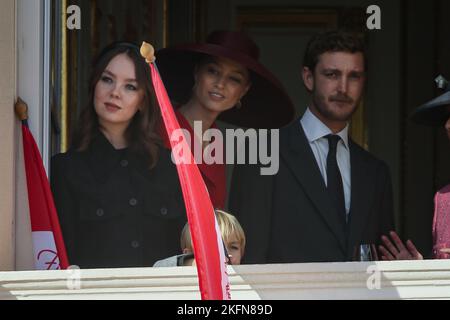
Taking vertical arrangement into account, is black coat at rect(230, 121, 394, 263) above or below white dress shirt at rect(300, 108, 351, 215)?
below

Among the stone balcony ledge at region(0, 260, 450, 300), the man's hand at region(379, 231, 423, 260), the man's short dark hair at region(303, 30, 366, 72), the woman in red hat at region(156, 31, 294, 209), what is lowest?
the stone balcony ledge at region(0, 260, 450, 300)

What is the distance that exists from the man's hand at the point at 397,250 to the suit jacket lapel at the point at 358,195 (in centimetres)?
13

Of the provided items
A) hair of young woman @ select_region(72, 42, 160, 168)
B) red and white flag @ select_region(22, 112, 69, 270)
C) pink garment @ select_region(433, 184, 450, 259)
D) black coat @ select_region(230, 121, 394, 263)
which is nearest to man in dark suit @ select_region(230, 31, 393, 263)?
black coat @ select_region(230, 121, 394, 263)

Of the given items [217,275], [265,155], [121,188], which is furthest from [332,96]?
[217,275]

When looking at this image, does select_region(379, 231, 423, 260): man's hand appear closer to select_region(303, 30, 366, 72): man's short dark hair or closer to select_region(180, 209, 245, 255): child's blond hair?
select_region(180, 209, 245, 255): child's blond hair

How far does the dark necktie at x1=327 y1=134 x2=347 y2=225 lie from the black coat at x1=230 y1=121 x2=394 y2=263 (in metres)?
0.03

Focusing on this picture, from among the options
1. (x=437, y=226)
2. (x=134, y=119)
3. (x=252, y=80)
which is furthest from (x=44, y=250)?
(x=437, y=226)

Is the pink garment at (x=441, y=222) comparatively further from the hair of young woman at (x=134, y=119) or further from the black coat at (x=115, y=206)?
the hair of young woman at (x=134, y=119)

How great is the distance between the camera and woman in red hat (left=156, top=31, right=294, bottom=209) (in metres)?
10.1

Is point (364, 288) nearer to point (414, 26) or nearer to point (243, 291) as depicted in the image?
point (243, 291)

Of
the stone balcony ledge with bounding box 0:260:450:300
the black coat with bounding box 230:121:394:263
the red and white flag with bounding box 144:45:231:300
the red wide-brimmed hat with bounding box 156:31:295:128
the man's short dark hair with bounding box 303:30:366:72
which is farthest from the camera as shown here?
the man's short dark hair with bounding box 303:30:366:72

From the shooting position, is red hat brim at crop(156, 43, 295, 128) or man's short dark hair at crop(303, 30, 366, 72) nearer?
red hat brim at crop(156, 43, 295, 128)

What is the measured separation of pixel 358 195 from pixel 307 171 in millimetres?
276

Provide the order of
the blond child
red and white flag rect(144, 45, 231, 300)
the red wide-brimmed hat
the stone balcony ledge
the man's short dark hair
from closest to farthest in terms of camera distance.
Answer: red and white flag rect(144, 45, 231, 300), the stone balcony ledge, the blond child, the red wide-brimmed hat, the man's short dark hair
